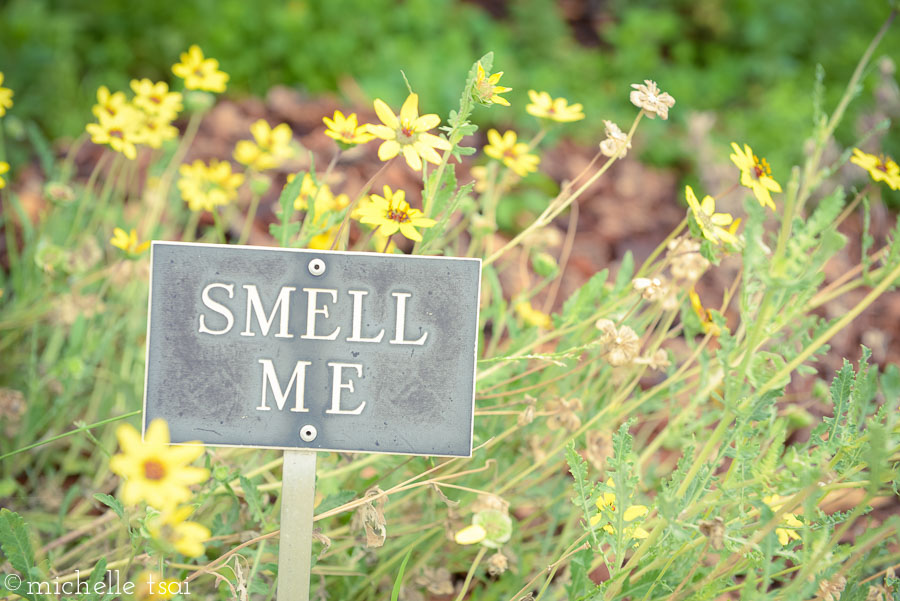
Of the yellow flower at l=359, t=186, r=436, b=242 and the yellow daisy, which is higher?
the yellow flower at l=359, t=186, r=436, b=242

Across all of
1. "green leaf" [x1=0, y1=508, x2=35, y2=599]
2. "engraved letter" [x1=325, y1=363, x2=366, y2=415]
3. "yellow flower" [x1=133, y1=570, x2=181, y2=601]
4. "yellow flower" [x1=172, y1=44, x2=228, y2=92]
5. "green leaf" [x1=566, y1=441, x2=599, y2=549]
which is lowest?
"yellow flower" [x1=133, y1=570, x2=181, y2=601]

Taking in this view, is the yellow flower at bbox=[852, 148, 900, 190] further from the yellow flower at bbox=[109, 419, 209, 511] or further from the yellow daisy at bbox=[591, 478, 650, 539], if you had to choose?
the yellow flower at bbox=[109, 419, 209, 511]

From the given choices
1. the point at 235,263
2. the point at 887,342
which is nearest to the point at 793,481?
the point at 235,263

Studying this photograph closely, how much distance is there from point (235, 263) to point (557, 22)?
2183 millimetres

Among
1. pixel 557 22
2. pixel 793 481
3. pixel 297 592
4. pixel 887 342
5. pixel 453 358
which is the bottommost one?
pixel 297 592

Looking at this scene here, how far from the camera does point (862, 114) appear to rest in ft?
7.04

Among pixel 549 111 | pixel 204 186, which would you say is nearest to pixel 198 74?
pixel 204 186

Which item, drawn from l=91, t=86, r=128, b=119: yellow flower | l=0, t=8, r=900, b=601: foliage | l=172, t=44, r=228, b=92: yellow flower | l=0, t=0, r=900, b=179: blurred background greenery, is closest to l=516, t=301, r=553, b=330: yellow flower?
l=0, t=8, r=900, b=601: foliage

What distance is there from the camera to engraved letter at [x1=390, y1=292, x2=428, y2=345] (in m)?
0.74

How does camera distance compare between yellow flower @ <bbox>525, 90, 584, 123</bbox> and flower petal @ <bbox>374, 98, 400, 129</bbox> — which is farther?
yellow flower @ <bbox>525, 90, 584, 123</bbox>

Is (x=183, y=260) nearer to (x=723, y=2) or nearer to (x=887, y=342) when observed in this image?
(x=887, y=342)

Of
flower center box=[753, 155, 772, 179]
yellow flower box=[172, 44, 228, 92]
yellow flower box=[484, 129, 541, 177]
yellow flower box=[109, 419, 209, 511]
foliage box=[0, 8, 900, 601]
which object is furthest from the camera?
yellow flower box=[172, 44, 228, 92]

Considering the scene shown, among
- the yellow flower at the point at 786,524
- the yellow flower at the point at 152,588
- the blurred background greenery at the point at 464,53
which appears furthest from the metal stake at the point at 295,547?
the blurred background greenery at the point at 464,53

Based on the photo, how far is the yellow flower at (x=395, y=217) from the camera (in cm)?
74
